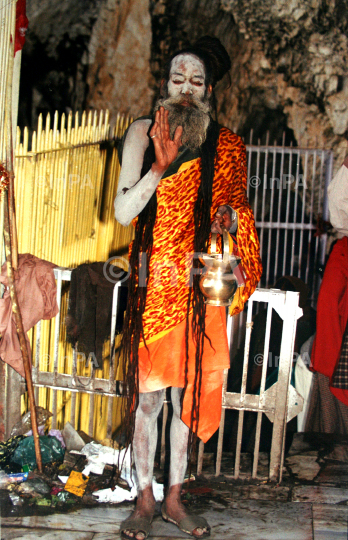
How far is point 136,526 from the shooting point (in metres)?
2.52

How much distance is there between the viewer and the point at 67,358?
3953mm

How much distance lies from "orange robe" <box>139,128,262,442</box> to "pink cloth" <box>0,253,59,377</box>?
3.00ft

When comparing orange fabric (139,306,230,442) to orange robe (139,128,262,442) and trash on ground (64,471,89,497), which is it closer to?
orange robe (139,128,262,442)

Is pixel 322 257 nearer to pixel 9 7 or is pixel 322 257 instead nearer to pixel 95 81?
pixel 95 81

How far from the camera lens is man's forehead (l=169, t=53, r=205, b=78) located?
8.38ft

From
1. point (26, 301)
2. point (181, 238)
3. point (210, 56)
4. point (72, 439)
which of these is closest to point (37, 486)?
point (72, 439)

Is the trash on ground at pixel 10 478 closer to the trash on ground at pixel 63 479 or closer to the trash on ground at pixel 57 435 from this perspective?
the trash on ground at pixel 63 479

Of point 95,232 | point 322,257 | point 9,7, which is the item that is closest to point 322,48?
point 322,257

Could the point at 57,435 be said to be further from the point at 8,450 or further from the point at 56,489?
the point at 56,489

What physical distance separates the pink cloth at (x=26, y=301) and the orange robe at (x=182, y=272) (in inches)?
36.1

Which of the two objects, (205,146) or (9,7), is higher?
(9,7)

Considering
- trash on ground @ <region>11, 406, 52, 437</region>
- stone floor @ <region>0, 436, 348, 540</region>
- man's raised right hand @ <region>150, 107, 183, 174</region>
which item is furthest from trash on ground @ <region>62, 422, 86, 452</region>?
man's raised right hand @ <region>150, 107, 183, 174</region>

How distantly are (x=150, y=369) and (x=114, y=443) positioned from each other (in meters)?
1.05

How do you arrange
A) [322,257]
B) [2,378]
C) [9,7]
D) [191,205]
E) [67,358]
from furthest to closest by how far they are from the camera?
[322,257]
[67,358]
[2,378]
[9,7]
[191,205]
